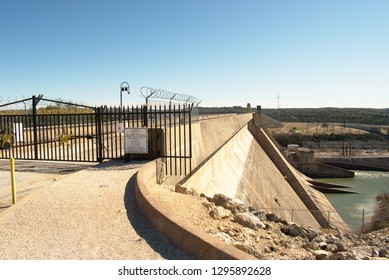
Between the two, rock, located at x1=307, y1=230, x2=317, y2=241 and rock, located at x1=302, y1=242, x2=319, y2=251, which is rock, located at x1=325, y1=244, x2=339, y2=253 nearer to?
rock, located at x1=302, y1=242, x2=319, y2=251

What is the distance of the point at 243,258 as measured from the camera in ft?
11.7

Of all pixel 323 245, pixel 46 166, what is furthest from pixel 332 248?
pixel 46 166

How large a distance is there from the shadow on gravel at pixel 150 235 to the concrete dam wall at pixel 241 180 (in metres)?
5.00

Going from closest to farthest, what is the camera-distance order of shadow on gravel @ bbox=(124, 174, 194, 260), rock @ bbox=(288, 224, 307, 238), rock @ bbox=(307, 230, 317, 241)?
shadow on gravel @ bbox=(124, 174, 194, 260), rock @ bbox=(307, 230, 317, 241), rock @ bbox=(288, 224, 307, 238)

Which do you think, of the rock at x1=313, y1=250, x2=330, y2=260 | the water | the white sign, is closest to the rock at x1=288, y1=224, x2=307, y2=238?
the rock at x1=313, y1=250, x2=330, y2=260

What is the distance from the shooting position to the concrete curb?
3.72 meters

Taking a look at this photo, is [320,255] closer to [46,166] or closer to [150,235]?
[150,235]

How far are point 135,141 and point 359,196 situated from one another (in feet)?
133

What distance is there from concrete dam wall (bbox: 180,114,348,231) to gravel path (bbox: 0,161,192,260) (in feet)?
15.4

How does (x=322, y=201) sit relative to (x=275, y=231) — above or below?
below

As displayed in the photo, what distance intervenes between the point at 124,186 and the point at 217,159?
1250cm

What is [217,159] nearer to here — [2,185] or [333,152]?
[2,185]

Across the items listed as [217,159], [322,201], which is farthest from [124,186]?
[322,201]

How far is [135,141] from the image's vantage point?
31.7 ft
